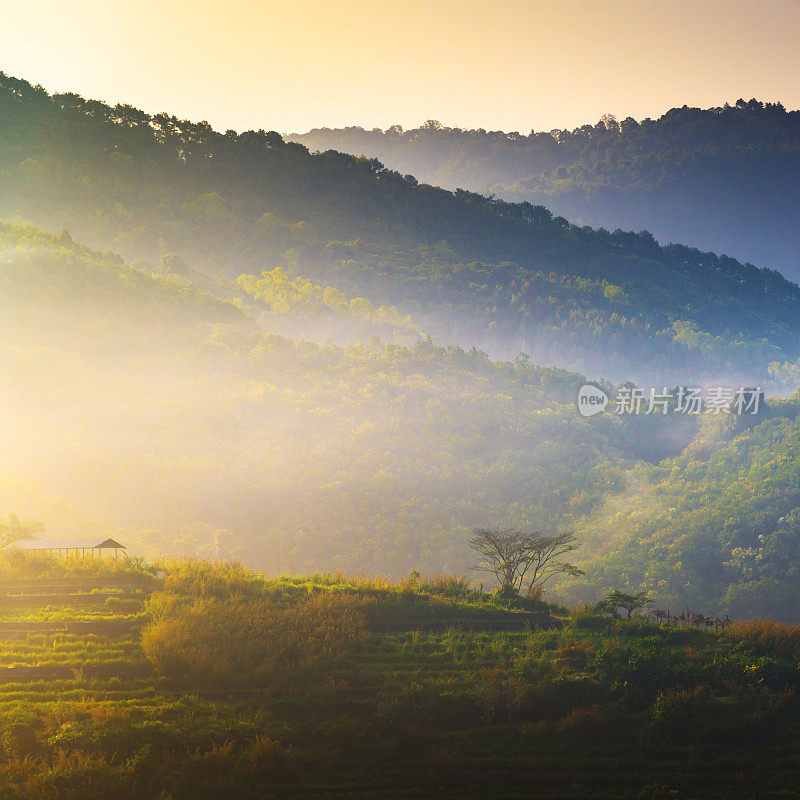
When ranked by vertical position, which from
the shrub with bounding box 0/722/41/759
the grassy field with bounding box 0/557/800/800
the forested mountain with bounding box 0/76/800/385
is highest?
the forested mountain with bounding box 0/76/800/385

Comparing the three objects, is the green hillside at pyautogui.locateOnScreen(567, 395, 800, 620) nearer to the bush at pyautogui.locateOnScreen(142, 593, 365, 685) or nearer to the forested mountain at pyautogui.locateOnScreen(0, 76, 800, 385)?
the bush at pyautogui.locateOnScreen(142, 593, 365, 685)

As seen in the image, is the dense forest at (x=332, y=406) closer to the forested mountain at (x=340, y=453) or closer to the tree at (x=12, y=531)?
the forested mountain at (x=340, y=453)

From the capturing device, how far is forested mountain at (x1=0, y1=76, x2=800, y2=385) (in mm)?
138500

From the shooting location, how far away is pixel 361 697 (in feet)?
69.4

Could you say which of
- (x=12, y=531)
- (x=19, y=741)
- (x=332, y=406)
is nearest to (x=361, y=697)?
(x=19, y=741)

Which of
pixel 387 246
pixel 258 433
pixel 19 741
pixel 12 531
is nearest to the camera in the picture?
pixel 19 741


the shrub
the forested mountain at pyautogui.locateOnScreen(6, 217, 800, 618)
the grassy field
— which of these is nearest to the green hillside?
the forested mountain at pyautogui.locateOnScreen(6, 217, 800, 618)

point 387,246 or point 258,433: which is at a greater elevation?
point 387,246

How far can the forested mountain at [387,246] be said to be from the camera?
454 feet

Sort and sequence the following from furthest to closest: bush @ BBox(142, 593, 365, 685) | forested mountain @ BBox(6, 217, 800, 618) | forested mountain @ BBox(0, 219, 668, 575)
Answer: forested mountain @ BBox(0, 219, 668, 575)
forested mountain @ BBox(6, 217, 800, 618)
bush @ BBox(142, 593, 365, 685)

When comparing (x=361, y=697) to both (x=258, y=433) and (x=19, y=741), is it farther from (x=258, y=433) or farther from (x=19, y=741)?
(x=258, y=433)

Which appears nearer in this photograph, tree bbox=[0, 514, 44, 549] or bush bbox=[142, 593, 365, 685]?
bush bbox=[142, 593, 365, 685]

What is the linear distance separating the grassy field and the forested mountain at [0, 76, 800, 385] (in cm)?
9714

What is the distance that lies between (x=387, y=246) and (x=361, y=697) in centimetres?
14801
